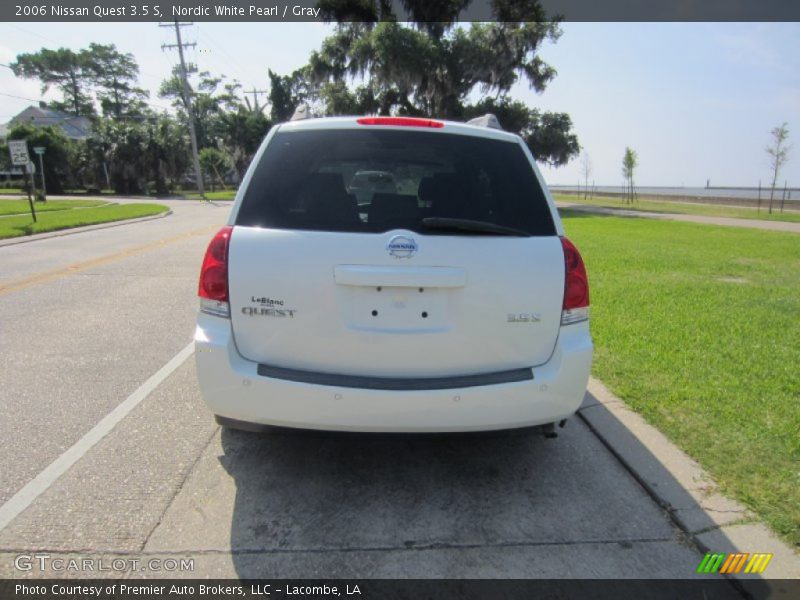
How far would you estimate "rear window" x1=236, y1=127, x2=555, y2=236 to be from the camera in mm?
2684

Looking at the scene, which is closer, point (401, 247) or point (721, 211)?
point (401, 247)

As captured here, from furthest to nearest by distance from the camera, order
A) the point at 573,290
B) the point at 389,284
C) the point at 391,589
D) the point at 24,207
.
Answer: the point at 24,207 → the point at 573,290 → the point at 389,284 → the point at 391,589

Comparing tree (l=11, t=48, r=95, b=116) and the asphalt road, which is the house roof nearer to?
tree (l=11, t=48, r=95, b=116)

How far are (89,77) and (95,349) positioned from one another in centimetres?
9151

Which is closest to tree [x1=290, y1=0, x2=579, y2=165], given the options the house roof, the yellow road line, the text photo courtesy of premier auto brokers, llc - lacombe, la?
the yellow road line

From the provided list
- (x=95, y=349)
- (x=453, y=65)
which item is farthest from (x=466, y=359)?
(x=453, y=65)

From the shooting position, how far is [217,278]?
263 cm

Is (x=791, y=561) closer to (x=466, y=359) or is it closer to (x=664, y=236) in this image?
(x=466, y=359)

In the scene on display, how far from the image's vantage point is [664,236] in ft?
52.2

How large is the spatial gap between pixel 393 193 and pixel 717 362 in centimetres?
344

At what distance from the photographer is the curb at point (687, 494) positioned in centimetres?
241

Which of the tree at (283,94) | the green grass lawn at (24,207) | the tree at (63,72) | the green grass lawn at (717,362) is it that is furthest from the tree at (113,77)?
the green grass lawn at (717,362)
